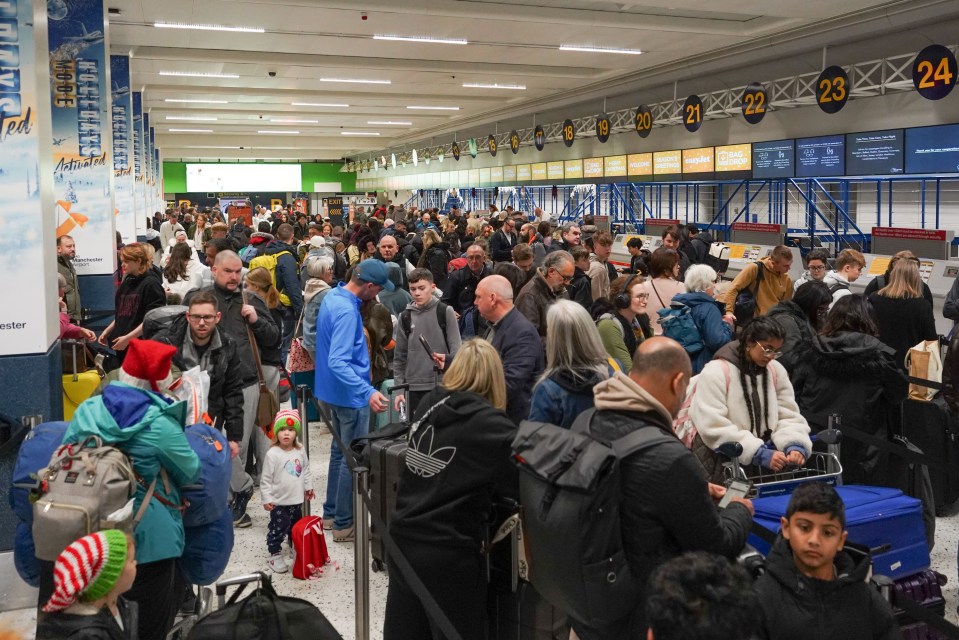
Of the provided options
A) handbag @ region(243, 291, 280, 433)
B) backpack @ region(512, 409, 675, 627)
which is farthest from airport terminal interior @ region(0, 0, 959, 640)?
backpack @ region(512, 409, 675, 627)

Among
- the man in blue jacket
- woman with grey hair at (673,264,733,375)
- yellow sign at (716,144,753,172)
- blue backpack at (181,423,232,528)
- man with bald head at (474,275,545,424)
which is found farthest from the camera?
yellow sign at (716,144,753,172)

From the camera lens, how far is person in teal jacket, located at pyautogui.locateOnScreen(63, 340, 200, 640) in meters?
3.13

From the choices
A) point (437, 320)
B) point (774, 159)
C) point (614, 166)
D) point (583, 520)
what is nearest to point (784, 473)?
point (583, 520)

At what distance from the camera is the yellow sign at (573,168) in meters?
25.0

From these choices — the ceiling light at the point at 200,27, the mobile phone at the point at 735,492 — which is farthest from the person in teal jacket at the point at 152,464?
the ceiling light at the point at 200,27

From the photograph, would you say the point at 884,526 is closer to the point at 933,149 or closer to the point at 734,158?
the point at 933,149

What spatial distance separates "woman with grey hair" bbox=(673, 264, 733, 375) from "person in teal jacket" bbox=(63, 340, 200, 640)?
3.65 metres

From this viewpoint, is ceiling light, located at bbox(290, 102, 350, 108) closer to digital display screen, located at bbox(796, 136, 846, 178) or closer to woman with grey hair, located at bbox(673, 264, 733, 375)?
digital display screen, located at bbox(796, 136, 846, 178)

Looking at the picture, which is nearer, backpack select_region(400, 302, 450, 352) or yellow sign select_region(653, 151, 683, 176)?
backpack select_region(400, 302, 450, 352)

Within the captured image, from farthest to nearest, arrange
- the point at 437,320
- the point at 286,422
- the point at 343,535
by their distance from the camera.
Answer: the point at 437,320 < the point at 343,535 < the point at 286,422

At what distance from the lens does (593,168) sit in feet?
79.0

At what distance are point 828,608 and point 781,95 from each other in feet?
47.4

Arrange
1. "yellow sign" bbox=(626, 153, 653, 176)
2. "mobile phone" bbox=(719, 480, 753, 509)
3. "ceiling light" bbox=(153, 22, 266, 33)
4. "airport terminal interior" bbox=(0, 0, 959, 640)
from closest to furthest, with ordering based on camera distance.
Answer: "mobile phone" bbox=(719, 480, 753, 509) → "airport terminal interior" bbox=(0, 0, 959, 640) → "ceiling light" bbox=(153, 22, 266, 33) → "yellow sign" bbox=(626, 153, 653, 176)

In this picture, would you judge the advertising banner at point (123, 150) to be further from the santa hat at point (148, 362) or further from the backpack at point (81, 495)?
the backpack at point (81, 495)
